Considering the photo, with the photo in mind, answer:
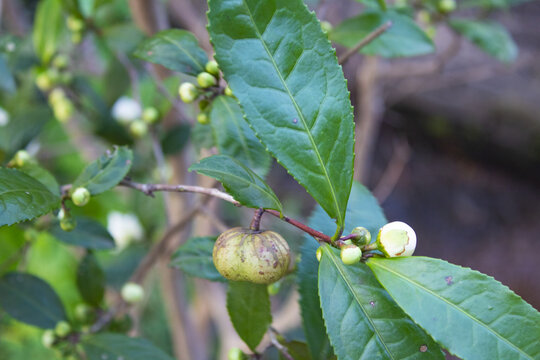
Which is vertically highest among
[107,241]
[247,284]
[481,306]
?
[481,306]

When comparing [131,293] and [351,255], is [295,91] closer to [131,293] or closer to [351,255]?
[351,255]

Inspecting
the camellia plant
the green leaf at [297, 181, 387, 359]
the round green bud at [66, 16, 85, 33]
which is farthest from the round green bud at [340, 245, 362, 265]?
the round green bud at [66, 16, 85, 33]

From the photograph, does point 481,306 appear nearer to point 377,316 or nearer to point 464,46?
point 377,316

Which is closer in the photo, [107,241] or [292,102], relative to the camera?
[292,102]

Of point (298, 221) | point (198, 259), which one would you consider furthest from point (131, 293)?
point (298, 221)

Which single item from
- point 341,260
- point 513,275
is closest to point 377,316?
point 341,260

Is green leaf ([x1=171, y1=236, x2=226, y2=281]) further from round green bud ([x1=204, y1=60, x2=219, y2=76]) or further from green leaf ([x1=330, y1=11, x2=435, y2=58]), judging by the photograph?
green leaf ([x1=330, y1=11, x2=435, y2=58])

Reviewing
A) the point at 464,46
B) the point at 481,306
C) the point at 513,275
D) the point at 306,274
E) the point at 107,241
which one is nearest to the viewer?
the point at 481,306
